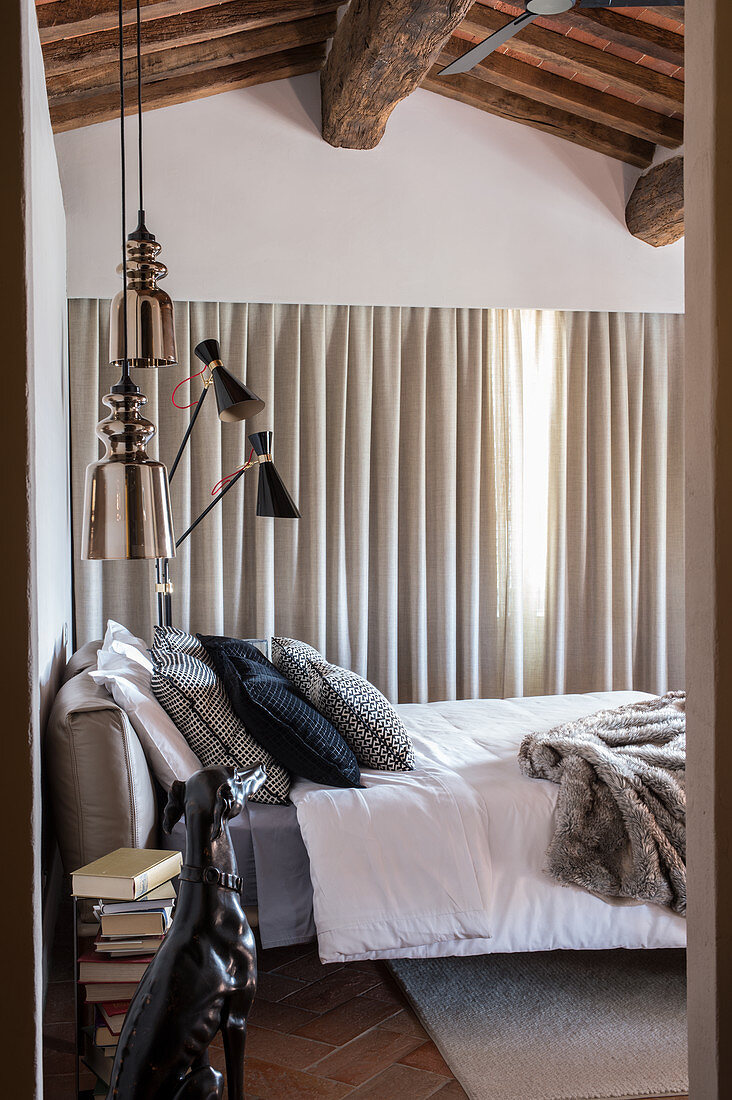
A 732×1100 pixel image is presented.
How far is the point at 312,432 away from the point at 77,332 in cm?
111

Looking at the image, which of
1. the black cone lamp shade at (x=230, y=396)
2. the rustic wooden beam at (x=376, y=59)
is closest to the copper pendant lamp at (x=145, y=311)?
the black cone lamp shade at (x=230, y=396)

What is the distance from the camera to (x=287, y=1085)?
2.00 meters

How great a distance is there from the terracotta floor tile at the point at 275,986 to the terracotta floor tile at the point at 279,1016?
0.03 metres

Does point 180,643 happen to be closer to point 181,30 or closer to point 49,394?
point 49,394

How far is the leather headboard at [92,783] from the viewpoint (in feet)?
6.88

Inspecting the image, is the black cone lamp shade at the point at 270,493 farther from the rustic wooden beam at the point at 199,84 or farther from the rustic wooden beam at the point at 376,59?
the rustic wooden beam at the point at 199,84

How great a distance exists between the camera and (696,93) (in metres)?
1.22

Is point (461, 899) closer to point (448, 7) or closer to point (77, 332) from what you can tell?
point (448, 7)

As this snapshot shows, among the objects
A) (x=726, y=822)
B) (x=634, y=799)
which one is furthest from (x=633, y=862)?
(x=726, y=822)

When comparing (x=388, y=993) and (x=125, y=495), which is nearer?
(x=125, y=495)

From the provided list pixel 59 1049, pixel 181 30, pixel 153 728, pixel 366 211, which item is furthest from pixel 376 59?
pixel 59 1049

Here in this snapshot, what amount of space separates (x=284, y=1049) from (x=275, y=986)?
309 mm

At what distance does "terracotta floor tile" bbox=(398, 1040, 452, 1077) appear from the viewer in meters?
2.07

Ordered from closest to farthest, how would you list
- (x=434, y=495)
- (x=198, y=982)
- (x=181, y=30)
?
(x=198, y=982) < (x=181, y=30) < (x=434, y=495)
